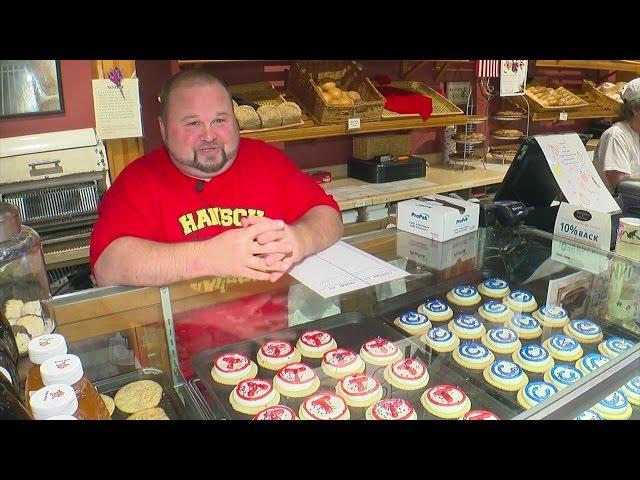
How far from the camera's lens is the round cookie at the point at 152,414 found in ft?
3.12

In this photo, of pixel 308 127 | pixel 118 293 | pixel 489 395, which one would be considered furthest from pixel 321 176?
pixel 489 395

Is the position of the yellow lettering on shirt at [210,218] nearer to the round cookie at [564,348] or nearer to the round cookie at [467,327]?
the round cookie at [467,327]

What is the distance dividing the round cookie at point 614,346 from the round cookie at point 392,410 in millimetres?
511

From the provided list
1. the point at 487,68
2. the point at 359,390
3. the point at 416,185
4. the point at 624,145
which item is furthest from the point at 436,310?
the point at 487,68

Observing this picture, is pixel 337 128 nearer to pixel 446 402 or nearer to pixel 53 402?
pixel 446 402

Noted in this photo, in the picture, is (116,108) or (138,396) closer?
(138,396)

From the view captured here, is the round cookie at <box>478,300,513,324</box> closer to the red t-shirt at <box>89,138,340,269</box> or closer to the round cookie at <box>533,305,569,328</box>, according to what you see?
the round cookie at <box>533,305,569,328</box>

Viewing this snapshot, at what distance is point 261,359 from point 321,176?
2575 millimetres

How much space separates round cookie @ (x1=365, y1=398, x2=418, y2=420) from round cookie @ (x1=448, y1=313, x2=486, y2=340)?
0.33 m

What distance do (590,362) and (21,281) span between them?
1.33 metres

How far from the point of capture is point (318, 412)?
103 cm

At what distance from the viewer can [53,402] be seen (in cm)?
71

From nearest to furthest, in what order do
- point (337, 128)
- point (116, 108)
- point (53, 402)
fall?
point (53, 402)
point (116, 108)
point (337, 128)
